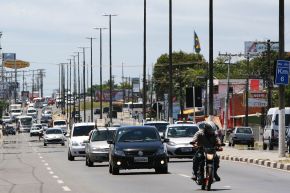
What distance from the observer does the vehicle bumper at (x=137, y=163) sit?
103 feet

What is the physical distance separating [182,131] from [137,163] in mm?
11856

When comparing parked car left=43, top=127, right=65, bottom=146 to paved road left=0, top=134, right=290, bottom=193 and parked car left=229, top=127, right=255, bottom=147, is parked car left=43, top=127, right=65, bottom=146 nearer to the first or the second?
parked car left=229, top=127, right=255, bottom=147

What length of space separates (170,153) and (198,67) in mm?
132822

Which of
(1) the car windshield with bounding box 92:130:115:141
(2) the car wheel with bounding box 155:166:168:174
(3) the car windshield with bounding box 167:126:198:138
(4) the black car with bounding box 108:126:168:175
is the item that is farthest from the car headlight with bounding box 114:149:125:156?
(3) the car windshield with bounding box 167:126:198:138

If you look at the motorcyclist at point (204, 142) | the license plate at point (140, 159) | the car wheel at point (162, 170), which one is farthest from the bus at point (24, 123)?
the motorcyclist at point (204, 142)

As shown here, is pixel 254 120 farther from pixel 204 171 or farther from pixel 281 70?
pixel 204 171

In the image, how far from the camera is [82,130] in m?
50.3

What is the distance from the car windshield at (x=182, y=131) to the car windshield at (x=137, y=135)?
10203mm

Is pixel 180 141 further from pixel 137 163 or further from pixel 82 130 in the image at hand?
pixel 137 163

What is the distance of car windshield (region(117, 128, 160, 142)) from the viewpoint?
→ 32.3 meters

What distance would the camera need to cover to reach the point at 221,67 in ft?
586

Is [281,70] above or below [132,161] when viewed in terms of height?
above

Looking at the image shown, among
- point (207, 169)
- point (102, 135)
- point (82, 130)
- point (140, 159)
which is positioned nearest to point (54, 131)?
point (82, 130)

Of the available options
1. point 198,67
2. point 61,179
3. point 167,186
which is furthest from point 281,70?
point 198,67
